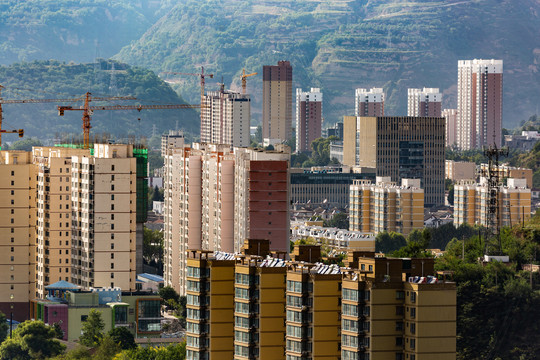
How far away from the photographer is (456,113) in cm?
19088

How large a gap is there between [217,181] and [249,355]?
30152mm

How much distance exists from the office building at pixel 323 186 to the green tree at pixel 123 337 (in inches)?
2626

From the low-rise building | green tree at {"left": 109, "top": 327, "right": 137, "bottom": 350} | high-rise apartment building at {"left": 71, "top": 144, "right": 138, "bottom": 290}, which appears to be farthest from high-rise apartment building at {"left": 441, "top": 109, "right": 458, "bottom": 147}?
green tree at {"left": 109, "top": 327, "right": 137, "bottom": 350}

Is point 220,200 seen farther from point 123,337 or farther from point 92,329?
point 123,337

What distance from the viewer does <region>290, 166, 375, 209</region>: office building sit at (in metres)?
120

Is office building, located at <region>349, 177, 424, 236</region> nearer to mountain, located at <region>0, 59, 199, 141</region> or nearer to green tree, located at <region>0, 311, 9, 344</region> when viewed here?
green tree, located at <region>0, 311, 9, 344</region>

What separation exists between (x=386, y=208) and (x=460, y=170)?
161ft

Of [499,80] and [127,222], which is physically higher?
[499,80]

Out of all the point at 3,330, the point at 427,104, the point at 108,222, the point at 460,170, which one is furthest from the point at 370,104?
the point at 3,330

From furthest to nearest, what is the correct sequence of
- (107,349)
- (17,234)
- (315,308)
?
(17,234) → (107,349) → (315,308)

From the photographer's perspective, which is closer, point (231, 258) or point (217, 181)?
point (231, 258)

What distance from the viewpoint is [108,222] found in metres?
60.7

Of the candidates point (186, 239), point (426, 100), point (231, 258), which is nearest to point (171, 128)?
point (426, 100)

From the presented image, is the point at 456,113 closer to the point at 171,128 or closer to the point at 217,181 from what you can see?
the point at 171,128
